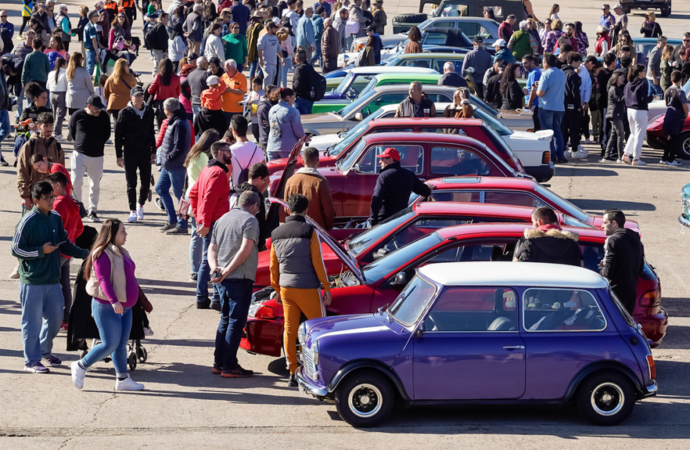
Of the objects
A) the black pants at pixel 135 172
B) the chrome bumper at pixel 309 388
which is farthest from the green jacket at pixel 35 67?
the chrome bumper at pixel 309 388

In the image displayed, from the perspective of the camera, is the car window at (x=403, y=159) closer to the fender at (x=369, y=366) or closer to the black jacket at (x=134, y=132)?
the black jacket at (x=134, y=132)

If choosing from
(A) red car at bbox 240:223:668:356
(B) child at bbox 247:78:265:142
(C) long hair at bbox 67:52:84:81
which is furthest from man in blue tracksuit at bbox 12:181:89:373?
(C) long hair at bbox 67:52:84:81

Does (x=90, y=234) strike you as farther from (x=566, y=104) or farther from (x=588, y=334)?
(x=566, y=104)

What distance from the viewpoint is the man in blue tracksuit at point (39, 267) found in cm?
848

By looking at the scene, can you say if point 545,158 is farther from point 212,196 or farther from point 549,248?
point 549,248

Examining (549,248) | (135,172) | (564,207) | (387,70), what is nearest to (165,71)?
(135,172)

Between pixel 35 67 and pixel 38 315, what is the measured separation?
11.6 meters

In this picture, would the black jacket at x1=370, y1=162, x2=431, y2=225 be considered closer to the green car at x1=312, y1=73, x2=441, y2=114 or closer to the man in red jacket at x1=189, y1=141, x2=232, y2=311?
the man in red jacket at x1=189, y1=141, x2=232, y2=311

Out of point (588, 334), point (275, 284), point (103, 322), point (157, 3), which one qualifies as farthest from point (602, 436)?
point (157, 3)

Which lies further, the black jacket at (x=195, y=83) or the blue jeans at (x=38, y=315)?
the black jacket at (x=195, y=83)

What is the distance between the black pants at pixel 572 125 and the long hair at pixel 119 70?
8.65 meters

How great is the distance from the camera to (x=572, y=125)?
19312mm

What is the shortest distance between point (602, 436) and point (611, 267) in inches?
73.7

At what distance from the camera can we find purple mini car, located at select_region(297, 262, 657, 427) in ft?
24.6
